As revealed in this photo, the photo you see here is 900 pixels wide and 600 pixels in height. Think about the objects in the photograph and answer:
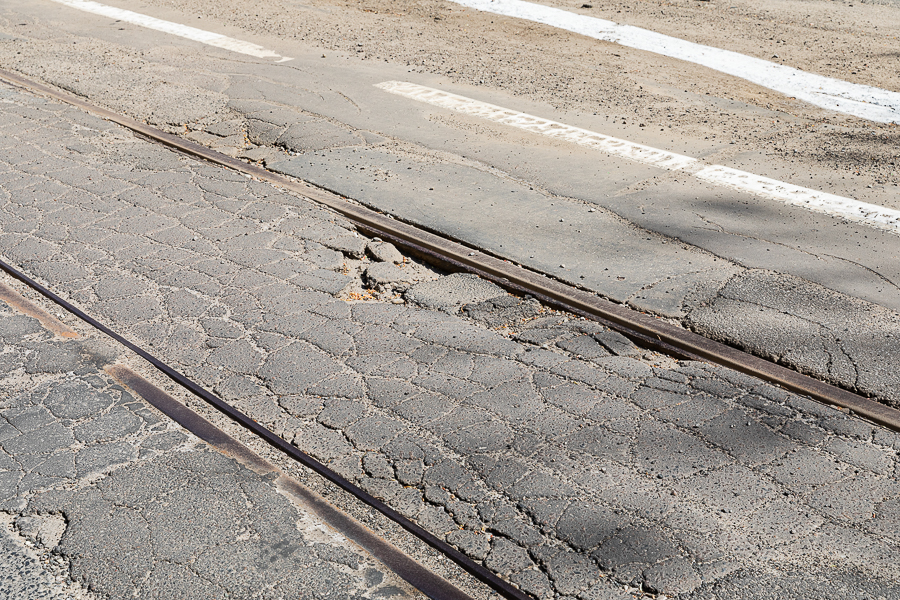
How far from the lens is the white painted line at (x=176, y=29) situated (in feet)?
33.7

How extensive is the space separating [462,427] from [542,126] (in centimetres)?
461

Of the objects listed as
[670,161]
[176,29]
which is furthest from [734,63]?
[176,29]

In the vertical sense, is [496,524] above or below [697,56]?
below

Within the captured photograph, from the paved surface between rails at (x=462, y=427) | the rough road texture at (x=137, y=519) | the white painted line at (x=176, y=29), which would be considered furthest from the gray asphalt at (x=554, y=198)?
the rough road texture at (x=137, y=519)

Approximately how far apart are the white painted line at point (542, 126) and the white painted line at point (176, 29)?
2052 mm

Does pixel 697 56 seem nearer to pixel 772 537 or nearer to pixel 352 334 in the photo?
pixel 352 334

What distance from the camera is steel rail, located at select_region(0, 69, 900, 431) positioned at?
407cm

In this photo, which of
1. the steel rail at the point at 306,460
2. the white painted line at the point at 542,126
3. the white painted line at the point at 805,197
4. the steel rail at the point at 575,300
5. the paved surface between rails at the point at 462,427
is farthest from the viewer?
the white painted line at the point at 542,126

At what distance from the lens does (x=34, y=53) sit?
1022cm

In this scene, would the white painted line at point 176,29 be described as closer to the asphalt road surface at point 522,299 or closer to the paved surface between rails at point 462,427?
the asphalt road surface at point 522,299

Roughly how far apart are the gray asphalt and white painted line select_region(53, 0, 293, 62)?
0.35 meters

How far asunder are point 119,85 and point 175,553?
7.07 metres

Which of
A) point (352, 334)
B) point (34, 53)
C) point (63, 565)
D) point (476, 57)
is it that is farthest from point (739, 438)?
point (34, 53)

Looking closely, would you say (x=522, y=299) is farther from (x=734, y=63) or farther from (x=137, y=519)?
(x=734, y=63)
